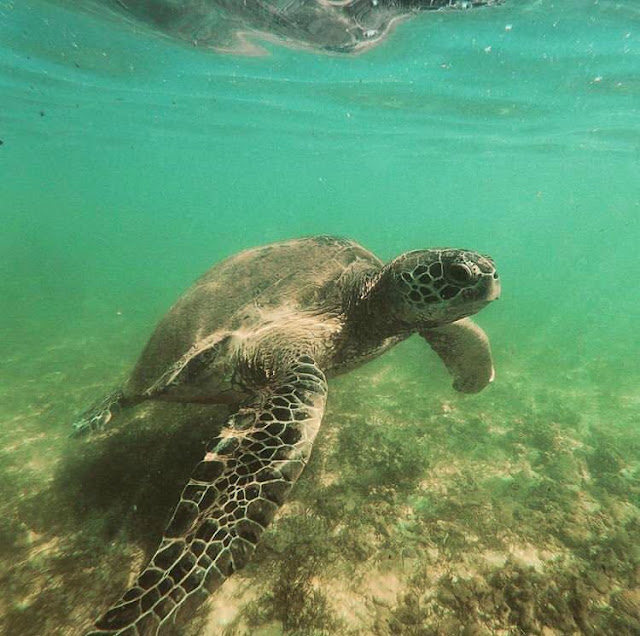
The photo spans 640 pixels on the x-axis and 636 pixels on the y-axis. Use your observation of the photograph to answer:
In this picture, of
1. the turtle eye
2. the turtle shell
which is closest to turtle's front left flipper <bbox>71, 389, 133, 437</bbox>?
the turtle shell

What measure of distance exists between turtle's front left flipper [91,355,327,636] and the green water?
520 millimetres

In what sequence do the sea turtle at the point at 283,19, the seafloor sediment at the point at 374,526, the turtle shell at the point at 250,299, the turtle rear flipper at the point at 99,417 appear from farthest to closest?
the sea turtle at the point at 283,19, the turtle rear flipper at the point at 99,417, the turtle shell at the point at 250,299, the seafloor sediment at the point at 374,526

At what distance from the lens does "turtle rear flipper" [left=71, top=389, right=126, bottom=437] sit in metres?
4.71

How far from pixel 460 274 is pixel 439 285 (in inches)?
8.2

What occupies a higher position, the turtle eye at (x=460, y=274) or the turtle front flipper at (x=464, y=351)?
the turtle eye at (x=460, y=274)

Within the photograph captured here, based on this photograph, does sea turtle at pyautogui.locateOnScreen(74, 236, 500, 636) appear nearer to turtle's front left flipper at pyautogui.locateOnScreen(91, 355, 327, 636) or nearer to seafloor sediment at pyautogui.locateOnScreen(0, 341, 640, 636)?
turtle's front left flipper at pyautogui.locateOnScreen(91, 355, 327, 636)

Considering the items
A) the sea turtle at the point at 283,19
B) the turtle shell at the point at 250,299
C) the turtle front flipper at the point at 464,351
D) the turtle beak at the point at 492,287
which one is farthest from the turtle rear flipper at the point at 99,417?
the sea turtle at the point at 283,19

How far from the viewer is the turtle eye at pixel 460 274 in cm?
336

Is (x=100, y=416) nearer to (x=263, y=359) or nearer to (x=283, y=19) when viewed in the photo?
(x=263, y=359)

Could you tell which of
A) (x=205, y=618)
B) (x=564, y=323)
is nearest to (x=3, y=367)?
(x=205, y=618)

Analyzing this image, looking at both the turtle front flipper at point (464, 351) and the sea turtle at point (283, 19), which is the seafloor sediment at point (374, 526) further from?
the sea turtle at point (283, 19)

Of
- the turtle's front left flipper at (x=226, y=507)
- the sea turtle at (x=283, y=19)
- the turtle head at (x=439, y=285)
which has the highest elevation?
the sea turtle at (x=283, y=19)

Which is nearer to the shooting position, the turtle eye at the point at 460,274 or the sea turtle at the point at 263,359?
the sea turtle at the point at 263,359

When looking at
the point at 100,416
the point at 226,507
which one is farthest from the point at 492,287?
the point at 100,416
